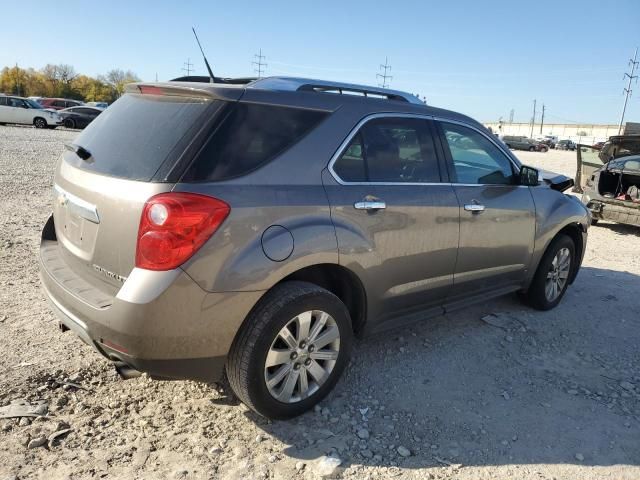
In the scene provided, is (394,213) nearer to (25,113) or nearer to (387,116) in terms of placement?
(387,116)

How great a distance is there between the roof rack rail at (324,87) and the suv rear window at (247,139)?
184 mm

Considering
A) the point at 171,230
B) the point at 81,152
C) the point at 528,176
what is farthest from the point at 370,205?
the point at 528,176

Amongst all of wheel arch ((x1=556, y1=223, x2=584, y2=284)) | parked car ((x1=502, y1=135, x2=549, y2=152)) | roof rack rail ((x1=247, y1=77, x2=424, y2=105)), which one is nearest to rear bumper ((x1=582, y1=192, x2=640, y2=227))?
wheel arch ((x1=556, y1=223, x2=584, y2=284))

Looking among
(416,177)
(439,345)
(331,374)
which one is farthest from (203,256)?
(439,345)

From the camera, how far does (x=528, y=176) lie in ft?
14.5

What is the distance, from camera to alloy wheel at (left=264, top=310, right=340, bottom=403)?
2.86m

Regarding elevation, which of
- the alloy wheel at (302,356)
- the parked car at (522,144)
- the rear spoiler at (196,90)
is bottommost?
the alloy wheel at (302,356)

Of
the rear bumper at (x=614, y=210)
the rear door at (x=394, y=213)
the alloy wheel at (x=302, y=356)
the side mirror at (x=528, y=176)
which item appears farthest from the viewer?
the rear bumper at (x=614, y=210)

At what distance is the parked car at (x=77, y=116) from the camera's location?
1163 inches

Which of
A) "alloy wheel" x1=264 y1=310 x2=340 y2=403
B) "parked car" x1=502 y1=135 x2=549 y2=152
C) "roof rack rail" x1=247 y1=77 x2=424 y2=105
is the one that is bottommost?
"alloy wheel" x1=264 y1=310 x2=340 y2=403

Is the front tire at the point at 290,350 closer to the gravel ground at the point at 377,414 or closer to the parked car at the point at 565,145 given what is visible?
the gravel ground at the point at 377,414

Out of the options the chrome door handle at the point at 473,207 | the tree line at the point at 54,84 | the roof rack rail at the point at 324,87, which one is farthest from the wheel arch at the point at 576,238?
the tree line at the point at 54,84

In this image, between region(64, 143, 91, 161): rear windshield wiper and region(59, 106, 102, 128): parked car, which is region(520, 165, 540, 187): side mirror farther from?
region(59, 106, 102, 128): parked car

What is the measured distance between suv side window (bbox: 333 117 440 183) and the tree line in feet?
280
